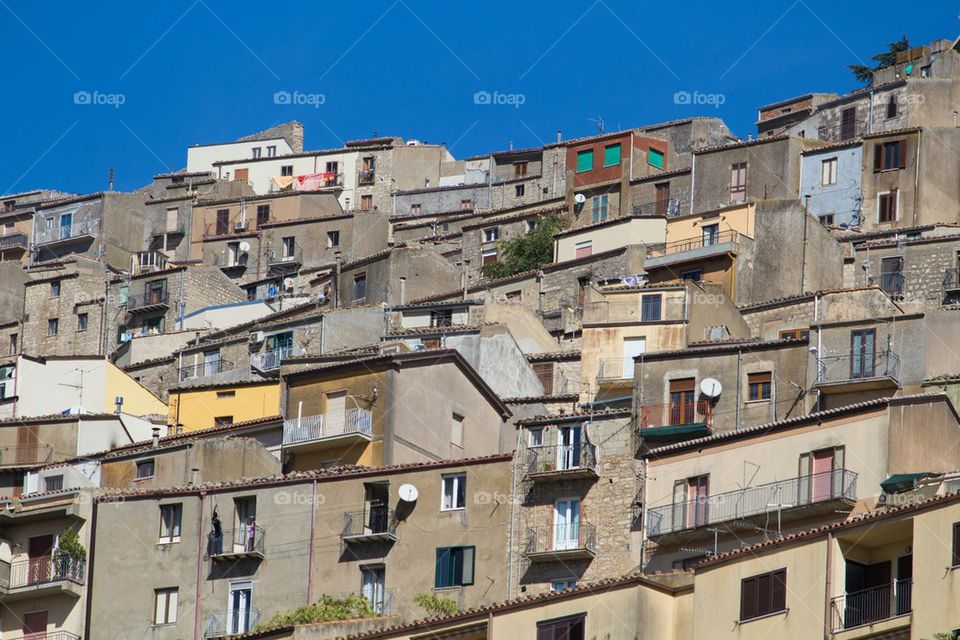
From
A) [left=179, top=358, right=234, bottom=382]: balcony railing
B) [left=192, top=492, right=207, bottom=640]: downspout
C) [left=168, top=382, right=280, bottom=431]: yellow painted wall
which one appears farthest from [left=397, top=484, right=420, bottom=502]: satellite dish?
[left=179, top=358, right=234, bottom=382]: balcony railing

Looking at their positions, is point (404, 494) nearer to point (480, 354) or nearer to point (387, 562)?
point (387, 562)

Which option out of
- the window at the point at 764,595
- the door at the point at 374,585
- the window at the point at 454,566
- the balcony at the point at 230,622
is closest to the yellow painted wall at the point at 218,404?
the balcony at the point at 230,622

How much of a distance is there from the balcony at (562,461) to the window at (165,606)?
10.2 meters

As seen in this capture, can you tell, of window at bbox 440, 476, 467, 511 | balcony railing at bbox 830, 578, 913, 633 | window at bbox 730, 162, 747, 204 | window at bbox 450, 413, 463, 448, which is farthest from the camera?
window at bbox 730, 162, 747, 204

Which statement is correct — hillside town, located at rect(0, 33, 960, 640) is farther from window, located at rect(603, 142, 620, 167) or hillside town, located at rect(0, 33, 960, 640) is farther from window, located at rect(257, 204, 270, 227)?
window, located at rect(257, 204, 270, 227)

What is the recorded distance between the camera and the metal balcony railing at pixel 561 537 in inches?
2053

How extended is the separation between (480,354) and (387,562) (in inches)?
615

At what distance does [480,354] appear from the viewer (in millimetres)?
67375

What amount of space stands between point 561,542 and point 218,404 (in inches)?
897

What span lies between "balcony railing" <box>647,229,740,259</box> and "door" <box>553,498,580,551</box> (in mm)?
22923

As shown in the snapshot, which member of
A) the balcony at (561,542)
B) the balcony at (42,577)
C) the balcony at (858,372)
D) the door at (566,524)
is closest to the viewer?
the balcony at (561,542)

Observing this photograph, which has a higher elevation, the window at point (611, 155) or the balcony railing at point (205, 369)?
the window at point (611, 155)

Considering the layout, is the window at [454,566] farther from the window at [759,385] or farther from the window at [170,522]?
the window at [759,385]

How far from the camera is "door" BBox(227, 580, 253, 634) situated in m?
52.7
